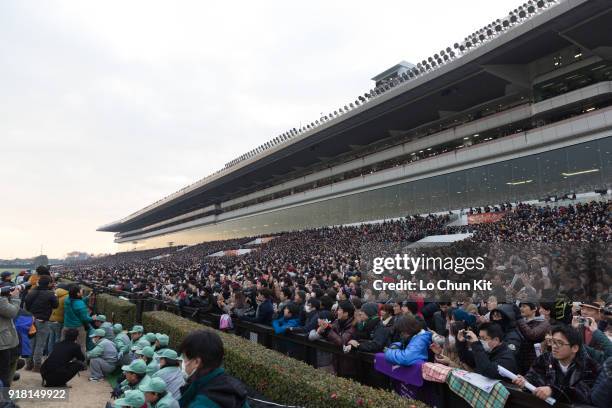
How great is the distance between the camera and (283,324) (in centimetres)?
616

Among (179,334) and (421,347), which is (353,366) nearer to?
(421,347)

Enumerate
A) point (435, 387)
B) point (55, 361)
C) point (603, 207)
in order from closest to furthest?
point (435, 387), point (55, 361), point (603, 207)

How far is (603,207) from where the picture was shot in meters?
17.5

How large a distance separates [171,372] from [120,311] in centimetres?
771

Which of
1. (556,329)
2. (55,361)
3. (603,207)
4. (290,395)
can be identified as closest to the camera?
(556,329)

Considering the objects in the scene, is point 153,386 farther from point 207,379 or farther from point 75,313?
point 75,313

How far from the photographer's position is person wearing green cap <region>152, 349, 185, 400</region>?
4.21 meters

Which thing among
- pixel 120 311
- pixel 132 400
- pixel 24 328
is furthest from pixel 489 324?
pixel 120 311

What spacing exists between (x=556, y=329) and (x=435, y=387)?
129 cm

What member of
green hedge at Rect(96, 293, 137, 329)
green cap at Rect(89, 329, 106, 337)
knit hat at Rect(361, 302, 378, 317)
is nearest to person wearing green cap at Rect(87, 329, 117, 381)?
green cap at Rect(89, 329, 106, 337)

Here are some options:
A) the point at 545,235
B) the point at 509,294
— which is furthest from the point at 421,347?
the point at 545,235

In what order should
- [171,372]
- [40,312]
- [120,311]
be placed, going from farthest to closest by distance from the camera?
[120,311] → [40,312] → [171,372]

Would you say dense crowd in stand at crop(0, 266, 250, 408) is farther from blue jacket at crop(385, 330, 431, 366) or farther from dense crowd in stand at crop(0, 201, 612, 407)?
blue jacket at crop(385, 330, 431, 366)

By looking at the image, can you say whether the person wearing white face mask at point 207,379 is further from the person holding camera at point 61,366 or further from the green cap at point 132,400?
the person holding camera at point 61,366
